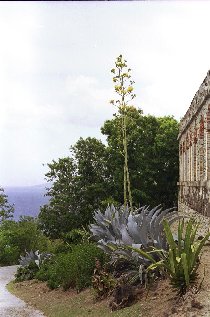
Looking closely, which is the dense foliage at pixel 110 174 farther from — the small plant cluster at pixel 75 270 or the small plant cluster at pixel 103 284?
the small plant cluster at pixel 103 284

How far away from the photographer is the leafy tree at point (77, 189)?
2705 cm

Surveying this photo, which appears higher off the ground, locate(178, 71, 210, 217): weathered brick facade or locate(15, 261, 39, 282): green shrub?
locate(178, 71, 210, 217): weathered brick facade

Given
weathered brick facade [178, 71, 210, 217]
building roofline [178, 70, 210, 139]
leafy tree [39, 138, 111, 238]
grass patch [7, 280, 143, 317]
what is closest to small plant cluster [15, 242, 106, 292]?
grass patch [7, 280, 143, 317]

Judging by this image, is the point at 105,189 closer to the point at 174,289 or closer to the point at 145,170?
the point at 145,170

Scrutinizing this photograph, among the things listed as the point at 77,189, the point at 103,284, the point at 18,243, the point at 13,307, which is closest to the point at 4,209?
the point at 77,189

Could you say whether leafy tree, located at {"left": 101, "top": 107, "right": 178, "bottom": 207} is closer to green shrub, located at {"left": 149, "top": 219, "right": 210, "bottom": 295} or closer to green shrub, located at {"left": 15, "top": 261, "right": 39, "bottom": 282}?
green shrub, located at {"left": 15, "top": 261, "right": 39, "bottom": 282}

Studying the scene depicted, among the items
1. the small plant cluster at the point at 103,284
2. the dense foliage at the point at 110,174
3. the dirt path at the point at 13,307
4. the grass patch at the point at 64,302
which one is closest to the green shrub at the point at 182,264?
the grass patch at the point at 64,302

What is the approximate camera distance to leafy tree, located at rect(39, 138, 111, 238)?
27.0 m

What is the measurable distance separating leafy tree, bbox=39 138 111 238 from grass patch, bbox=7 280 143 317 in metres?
13.7

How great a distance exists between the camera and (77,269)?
11.0 m

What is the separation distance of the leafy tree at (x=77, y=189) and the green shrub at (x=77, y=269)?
14.8 metres

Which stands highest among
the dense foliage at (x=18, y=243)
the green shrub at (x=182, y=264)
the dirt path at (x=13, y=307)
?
the green shrub at (x=182, y=264)

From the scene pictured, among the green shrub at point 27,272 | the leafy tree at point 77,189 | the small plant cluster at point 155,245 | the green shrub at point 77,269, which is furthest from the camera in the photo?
the leafy tree at point 77,189

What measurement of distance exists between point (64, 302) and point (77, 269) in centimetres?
92
